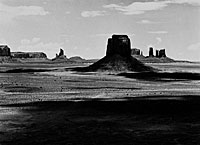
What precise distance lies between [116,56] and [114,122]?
102 metres

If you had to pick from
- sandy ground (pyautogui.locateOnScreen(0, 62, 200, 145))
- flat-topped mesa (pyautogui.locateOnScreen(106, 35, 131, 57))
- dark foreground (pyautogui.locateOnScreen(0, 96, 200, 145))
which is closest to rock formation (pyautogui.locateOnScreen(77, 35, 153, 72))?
flat-topped mesa (pyautogui.locateOnScreen(106, 35, 131, 57))

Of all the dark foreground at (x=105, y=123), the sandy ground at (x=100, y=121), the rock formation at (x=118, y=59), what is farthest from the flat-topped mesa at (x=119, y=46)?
the dark foreground at (x=105, y=123)

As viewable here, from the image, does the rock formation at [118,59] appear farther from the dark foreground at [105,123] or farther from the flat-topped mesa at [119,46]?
the dark foreground at [105,123]

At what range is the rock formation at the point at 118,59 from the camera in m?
125

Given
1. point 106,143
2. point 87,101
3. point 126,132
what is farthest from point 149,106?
point 106,143

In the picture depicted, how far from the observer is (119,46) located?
132 meters

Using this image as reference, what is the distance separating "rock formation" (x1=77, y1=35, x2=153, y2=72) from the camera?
124875 millimetres

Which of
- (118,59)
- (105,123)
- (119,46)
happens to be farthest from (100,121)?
(119,46)

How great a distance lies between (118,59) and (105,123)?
330ft

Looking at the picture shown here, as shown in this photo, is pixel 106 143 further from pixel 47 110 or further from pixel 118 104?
pixel 118 104

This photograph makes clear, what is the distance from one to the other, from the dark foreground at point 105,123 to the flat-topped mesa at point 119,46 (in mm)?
92009

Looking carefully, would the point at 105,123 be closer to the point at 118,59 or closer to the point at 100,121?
the point at 100,121

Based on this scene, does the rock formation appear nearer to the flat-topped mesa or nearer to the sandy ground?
the flat-topped mesa

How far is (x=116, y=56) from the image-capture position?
13000 cm
